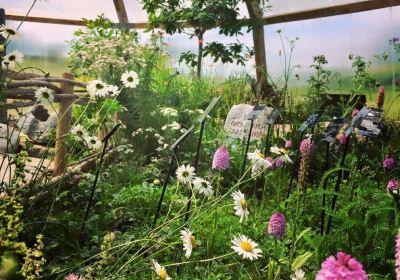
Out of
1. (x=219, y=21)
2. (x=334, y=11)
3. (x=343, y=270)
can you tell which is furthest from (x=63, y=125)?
(x=334, y=11)

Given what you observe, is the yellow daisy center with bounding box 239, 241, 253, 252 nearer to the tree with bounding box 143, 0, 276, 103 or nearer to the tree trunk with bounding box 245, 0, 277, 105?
the tree with bounding box 143, 0, 276, 103

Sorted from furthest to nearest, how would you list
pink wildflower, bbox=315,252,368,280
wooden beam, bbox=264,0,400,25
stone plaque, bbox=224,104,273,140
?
wooden beam, bbox=264,0,400,25 < stone plaque, bbox=224,104,273,140 < pink wildflower, bbox=315,252,368,280

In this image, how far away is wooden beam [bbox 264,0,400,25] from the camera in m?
5.01

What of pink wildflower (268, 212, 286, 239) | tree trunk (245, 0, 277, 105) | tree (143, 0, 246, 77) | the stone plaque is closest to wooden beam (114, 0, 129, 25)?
tree (143, 0, 246, 77)

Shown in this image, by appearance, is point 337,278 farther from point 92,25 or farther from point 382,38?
point 92,25

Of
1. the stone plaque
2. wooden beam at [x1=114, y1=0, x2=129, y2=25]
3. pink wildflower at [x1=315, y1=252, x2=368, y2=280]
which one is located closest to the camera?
pink wildflower at [x1=315, y1=252, x2=368, y2=280]

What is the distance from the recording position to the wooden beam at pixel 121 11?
769 centimetres

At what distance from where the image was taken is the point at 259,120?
3.67 meters

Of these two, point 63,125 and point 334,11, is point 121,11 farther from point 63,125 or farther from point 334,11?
point 63,125

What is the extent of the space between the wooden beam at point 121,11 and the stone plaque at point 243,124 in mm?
4348

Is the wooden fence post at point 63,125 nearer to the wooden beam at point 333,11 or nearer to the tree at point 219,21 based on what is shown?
the tree at point 219,21

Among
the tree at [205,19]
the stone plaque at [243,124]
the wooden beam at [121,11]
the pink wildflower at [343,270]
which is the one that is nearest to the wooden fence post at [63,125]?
the stone plaque at [243,124]

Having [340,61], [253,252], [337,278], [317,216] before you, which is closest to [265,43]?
[340,61]

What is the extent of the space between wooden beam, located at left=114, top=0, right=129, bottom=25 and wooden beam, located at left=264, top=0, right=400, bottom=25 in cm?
272
